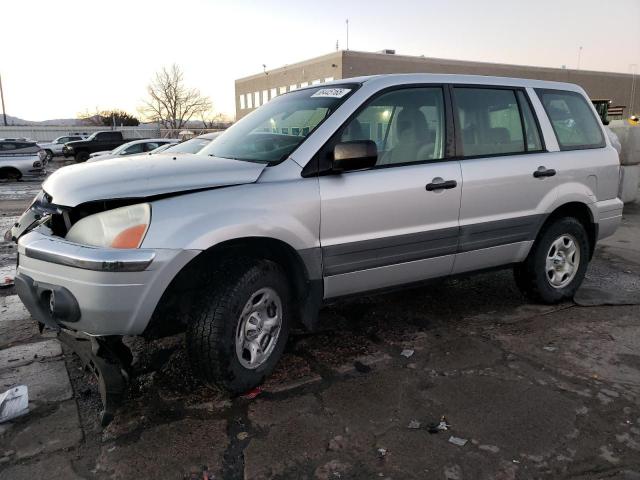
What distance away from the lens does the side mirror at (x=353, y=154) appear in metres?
3.14

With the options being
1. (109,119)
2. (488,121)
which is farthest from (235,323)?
(109,119)

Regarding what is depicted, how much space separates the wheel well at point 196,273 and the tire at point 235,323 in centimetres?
8

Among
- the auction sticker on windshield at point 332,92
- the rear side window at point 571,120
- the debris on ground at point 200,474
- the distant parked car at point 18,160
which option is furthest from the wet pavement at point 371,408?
the distant parked car at point 18,160

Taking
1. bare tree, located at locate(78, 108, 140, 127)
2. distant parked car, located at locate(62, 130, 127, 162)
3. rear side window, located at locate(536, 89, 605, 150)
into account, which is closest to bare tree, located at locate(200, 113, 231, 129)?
bare tree, located at locate(78, 108, 140, 127)

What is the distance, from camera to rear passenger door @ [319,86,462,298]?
3330 millimetres

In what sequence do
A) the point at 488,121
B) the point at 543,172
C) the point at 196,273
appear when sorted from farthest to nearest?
1. the point at 543,172
2. the point at 488,121
3. the point at 196,273

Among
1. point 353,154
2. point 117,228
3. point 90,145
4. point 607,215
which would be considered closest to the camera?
point 117,228

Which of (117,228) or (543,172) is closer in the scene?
(117,228)

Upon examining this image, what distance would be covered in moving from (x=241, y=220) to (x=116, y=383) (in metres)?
1.11

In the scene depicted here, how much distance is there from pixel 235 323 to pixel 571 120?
372cm

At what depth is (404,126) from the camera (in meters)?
3.74

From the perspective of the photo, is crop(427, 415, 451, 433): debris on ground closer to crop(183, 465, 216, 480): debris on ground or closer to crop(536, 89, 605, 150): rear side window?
crop(183, 465, 216, 480): debris on ground

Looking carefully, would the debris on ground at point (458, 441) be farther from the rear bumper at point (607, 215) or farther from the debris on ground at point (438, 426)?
the rear bumper at point (607, 215)

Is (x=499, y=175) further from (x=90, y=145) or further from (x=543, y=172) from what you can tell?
(x=90, y=145)
